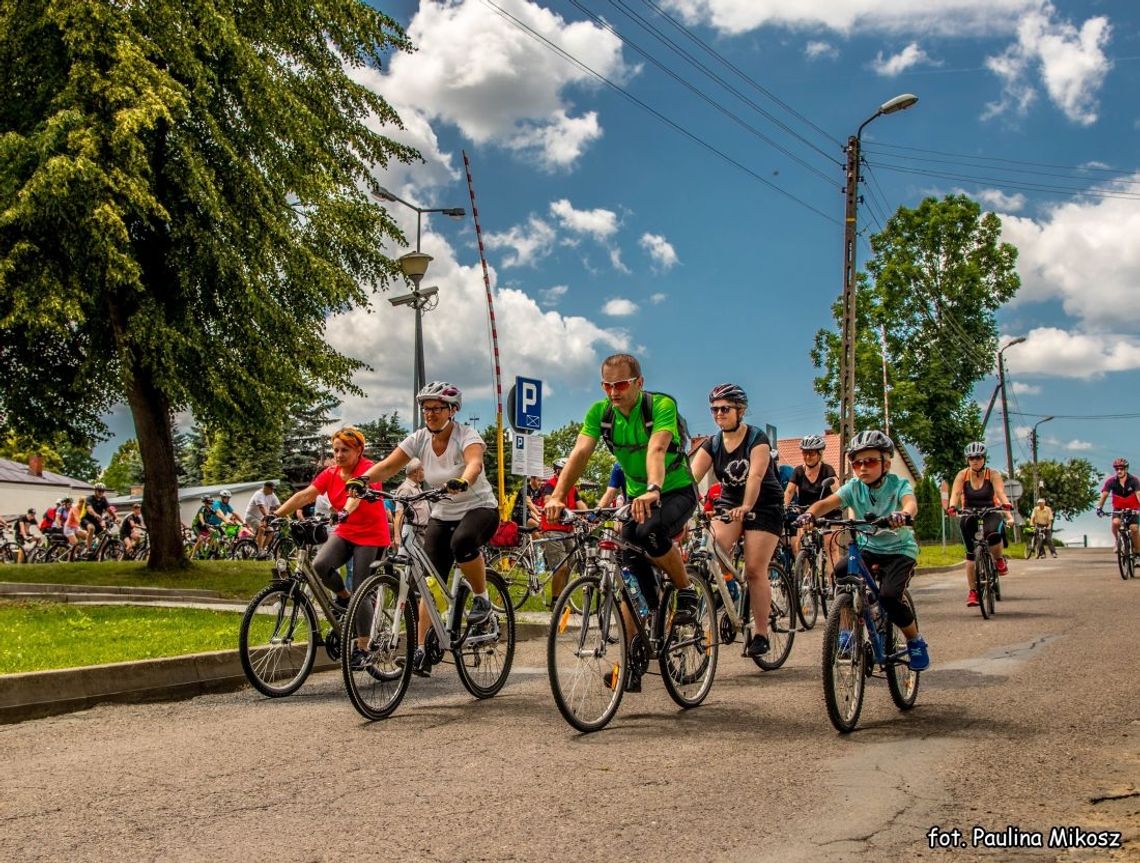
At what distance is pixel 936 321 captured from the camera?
5244 cm

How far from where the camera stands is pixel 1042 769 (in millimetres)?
4891

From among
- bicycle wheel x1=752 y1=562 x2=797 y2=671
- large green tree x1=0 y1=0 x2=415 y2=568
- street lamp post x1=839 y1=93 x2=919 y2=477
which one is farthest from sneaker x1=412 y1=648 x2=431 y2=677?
street lamp post x1=839 y1=93 x2=919 y2=477

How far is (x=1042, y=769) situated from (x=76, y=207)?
1500cm

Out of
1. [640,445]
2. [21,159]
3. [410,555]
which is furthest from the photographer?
[21,159]

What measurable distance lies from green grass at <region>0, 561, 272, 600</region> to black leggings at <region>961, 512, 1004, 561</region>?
982 cm

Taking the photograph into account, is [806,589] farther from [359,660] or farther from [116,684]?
[116,684]

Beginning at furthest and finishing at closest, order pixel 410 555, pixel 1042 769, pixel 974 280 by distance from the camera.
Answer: pixel 974 280, pixel 410 555, pixel 1042 769

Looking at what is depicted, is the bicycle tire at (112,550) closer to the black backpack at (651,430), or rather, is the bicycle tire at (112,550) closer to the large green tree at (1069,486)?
the black backpack at (651,430)

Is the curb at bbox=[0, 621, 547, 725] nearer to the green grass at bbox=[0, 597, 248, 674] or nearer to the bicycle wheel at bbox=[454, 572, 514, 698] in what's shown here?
the green grass at bbox=[0, 597, 248, 674]

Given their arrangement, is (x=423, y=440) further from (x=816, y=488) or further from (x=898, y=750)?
Result: (x=816, y=488)

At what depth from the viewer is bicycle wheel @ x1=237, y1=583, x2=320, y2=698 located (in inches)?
297

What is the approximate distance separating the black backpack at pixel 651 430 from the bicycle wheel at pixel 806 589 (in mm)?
4721

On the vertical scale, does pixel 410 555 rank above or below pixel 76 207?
below

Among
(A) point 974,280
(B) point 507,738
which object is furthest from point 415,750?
(A) point 974,280
